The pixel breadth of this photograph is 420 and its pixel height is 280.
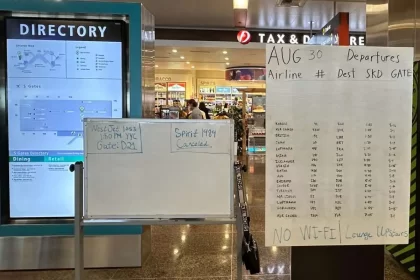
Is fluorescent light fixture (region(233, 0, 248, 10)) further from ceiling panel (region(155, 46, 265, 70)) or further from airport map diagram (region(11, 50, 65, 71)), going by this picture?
ceiling panel (region(155, 46, 265, 70))

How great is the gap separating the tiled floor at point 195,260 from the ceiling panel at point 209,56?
6529mm

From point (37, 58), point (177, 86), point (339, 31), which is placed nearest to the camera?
point (37, 58)

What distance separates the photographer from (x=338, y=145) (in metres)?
2.00

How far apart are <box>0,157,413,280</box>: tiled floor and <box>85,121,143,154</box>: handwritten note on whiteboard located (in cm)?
141

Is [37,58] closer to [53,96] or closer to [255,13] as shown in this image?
[53,96]

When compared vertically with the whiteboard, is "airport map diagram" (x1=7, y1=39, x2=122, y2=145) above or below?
above

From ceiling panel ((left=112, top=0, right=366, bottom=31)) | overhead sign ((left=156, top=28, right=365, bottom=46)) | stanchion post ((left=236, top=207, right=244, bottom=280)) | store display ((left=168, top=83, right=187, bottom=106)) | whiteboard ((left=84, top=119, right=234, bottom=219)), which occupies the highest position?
ceiling panel ((left=112, top=0, right=366, bottom=31))

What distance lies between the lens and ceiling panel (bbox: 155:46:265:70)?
10.4 m

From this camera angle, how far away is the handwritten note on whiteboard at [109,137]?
2236 mm

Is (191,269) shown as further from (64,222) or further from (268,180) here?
(268,180)

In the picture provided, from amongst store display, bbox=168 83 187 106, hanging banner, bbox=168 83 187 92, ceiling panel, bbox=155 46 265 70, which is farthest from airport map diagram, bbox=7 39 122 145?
hanging banner, bbox=168 83 187 92

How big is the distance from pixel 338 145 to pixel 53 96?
2353 mm

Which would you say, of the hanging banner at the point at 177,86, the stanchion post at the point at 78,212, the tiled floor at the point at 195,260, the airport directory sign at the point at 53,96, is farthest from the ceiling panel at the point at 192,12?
the hanging banner at the point at 177,86

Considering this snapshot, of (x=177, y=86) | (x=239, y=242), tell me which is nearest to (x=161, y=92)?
(x=177, y=86)
